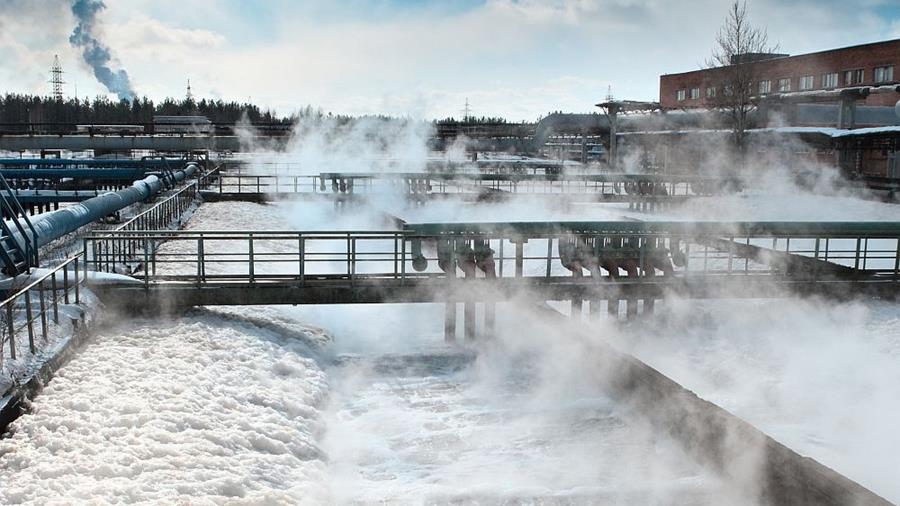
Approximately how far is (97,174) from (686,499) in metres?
26.7

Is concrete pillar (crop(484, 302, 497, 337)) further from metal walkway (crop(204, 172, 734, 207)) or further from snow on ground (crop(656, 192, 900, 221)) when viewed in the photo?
metal walkway (crop(204, 172, 734, 207))

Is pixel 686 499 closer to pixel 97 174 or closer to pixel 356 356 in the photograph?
pixel 356 356

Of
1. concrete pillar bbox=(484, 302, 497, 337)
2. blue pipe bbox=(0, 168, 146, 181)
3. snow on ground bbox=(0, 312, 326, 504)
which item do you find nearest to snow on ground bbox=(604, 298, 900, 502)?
concrete pillar bbox=(484, 302, 497, 337)

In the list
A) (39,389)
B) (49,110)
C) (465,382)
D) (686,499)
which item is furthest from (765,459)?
(49,110)

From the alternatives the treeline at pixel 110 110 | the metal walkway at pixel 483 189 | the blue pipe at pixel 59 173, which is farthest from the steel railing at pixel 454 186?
the treeline at pixel 110 110

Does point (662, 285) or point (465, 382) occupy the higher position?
point (662, 285)

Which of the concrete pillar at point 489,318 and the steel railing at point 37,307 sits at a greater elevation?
the steel railing at point 37,307

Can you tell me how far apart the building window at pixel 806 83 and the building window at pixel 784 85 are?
113 centimetres

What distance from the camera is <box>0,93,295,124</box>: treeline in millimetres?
106875

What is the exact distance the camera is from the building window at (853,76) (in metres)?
50.1

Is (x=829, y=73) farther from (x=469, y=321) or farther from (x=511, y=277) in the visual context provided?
(x=469, y=321)

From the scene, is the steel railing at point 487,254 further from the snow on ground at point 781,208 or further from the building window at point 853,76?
the building window at point 853,76

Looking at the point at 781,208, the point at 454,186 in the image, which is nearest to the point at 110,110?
the point at 454,186

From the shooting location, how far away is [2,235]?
1217 centimetres
